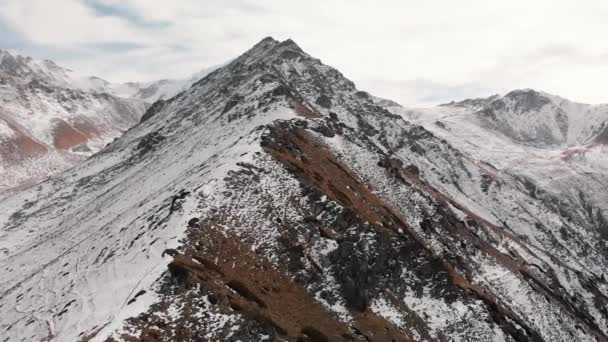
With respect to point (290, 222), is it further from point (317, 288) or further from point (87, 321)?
point (87, 321)

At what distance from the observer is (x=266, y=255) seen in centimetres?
5956

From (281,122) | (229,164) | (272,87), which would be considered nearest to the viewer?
(229,164)

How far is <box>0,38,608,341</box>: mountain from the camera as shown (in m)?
48.8

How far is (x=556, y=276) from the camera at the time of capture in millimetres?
116500

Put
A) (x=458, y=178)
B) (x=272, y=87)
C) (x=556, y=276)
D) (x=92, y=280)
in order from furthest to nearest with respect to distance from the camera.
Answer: (x=458, y=178), (x=272, y=87), (x=556, y=276), (x=92, y=280)

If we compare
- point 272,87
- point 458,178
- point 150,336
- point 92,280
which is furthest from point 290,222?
point 458,178

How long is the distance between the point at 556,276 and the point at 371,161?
5187 cm

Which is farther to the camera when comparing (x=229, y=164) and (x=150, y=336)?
(x=229, y=164)

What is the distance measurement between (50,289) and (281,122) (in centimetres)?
4653

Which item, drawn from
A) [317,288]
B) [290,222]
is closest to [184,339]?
[317,288]

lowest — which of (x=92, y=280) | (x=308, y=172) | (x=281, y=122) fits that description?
(x=92, y=280)

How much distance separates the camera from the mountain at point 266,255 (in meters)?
48.8

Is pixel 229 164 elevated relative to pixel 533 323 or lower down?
elevated

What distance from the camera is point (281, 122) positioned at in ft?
313
